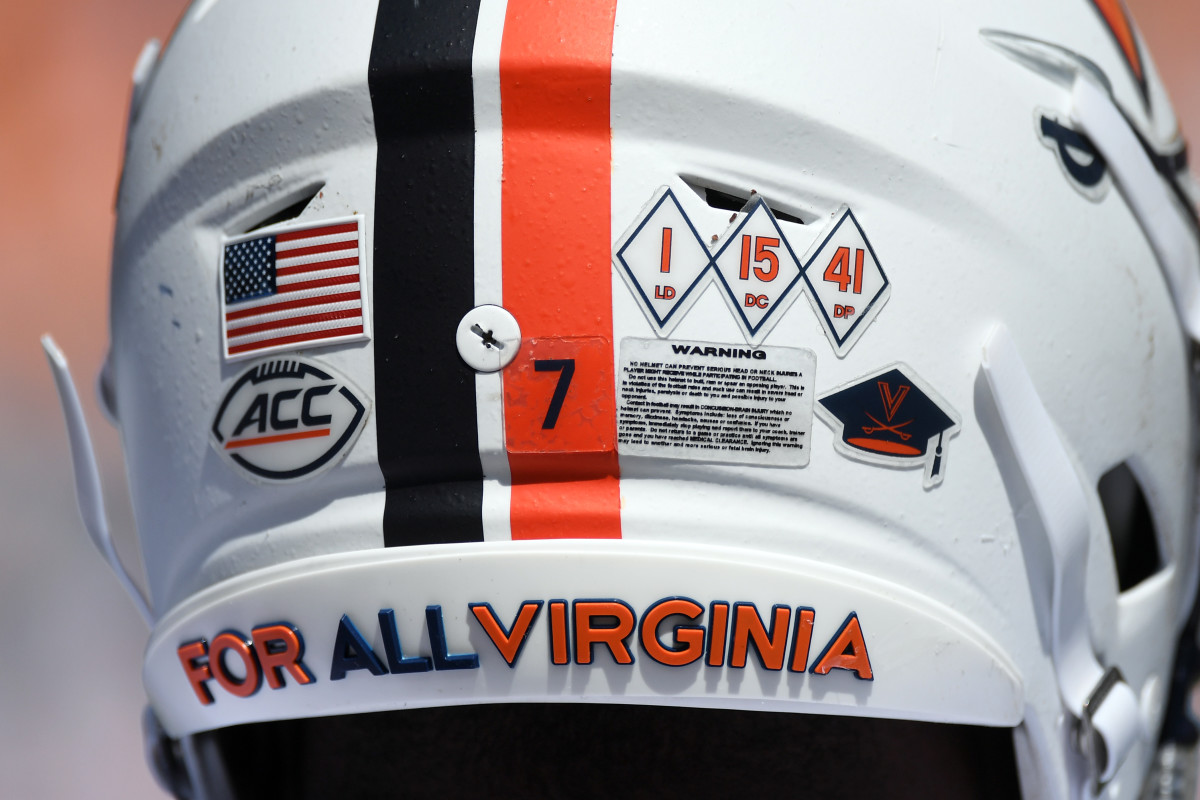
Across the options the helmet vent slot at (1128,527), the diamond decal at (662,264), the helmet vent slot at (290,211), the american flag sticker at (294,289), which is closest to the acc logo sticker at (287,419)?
the american flag sticker at (294,289)

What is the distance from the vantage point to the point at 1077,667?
96 cm

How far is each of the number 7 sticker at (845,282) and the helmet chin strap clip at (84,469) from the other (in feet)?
2.41

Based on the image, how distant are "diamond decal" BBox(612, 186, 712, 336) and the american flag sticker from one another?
215 millimetres

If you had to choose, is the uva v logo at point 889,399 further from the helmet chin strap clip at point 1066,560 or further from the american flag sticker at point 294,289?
the american flag sticker at point 294,289

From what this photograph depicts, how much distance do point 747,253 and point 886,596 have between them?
0.29m

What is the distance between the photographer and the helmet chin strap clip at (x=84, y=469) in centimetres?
110

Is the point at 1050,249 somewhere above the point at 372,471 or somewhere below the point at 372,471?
above

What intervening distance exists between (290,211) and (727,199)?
0.37m

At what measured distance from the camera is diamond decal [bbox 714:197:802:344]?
853 millimetres

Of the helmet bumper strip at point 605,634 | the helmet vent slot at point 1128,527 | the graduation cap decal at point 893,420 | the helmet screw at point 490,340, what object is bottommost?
the helmet bumper strip at point 605,634

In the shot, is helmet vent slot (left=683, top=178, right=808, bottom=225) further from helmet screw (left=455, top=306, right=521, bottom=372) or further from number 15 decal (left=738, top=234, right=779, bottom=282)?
helmet screw (left=455, top=306, right=521, bottom=372)

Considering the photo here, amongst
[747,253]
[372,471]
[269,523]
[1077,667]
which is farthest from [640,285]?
[1077,667]

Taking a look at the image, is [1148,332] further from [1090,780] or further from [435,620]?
[435,620]

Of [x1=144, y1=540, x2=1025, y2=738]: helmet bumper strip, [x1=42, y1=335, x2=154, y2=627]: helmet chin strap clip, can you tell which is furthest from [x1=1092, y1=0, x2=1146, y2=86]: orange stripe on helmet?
[x1=42, y1=335, x2=154, y2=627]: helmet chin strap clip
